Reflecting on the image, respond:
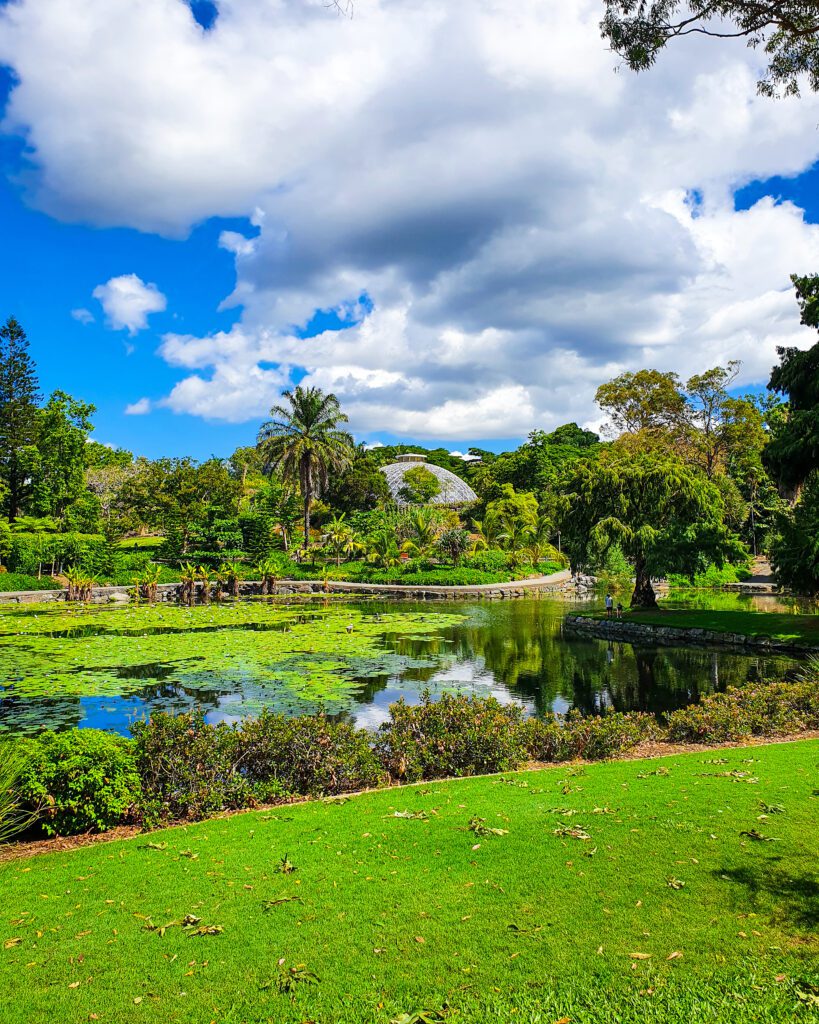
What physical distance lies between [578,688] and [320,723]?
9.50 metres

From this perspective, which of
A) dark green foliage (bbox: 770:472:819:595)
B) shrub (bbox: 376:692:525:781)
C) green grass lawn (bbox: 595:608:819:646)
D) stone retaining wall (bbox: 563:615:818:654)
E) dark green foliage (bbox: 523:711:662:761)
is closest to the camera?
shrub (bbox: 376:692:525:781)

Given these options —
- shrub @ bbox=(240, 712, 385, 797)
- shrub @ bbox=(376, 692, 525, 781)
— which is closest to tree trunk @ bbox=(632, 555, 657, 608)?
shrub @ bbox=(376, 692, 525, 781)

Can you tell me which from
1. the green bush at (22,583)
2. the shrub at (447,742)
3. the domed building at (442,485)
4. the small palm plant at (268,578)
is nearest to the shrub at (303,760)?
the shrub at (447,742)

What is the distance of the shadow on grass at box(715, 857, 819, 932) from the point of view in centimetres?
444

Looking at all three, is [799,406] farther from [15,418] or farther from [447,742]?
[15,418]

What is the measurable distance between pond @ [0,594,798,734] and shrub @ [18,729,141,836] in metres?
5.48

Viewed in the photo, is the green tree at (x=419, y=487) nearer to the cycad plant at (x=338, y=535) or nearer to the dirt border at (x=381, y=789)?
the cycad plant at (x=338, y=535)

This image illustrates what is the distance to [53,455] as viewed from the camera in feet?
152

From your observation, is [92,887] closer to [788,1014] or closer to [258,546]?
[788,1014]

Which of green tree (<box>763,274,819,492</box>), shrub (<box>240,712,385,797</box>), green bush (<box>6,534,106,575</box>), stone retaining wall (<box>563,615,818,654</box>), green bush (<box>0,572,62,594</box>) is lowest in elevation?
stone retaining wall (<box>563,615,818,654</box>)

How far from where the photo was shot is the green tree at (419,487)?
2830 inches

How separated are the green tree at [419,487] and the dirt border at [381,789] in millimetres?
60987

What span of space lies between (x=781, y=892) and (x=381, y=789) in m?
4.54

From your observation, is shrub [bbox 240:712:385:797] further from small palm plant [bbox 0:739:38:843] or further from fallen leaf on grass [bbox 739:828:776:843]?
fallen leaf on grass [bbox 739:828:776:843]
